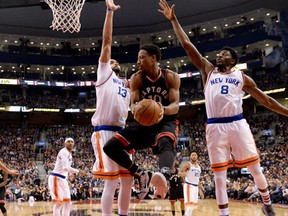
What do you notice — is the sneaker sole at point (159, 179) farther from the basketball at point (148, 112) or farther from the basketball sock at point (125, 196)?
the basketball sock at point (125, 196)

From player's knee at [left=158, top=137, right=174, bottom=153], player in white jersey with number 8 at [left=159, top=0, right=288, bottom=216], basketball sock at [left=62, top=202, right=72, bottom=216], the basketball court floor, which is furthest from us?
the basketball court floor

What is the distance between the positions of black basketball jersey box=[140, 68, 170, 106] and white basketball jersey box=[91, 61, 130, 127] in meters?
0.70

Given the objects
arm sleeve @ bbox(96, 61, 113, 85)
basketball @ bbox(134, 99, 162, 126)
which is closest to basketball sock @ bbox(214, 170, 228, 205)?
basketball @ bbox(134, 99, 162, 126)

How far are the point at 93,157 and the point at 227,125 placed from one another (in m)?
30.1

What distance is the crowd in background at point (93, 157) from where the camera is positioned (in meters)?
22.5

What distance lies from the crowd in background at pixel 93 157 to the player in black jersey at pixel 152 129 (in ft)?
47.6

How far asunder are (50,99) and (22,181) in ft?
56.8

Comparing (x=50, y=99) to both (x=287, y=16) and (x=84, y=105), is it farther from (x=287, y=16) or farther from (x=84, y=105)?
(x=287, y=16)

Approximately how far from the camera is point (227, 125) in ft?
18.9

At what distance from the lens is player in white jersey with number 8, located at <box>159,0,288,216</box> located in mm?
5660

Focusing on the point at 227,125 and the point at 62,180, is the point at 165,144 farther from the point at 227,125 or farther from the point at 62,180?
the point at 62,180

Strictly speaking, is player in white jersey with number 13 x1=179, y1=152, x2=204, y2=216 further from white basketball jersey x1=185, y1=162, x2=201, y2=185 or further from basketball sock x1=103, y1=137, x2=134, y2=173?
basketball sock x1=103, y1=137, x2=134, y2=173

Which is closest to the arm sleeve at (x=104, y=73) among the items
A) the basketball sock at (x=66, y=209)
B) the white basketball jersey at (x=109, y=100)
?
the white basketball jersey at (x=109, y=100)

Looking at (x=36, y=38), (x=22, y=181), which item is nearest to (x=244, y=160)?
(x=22, y=181)
